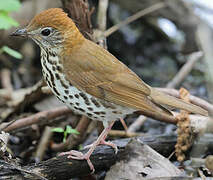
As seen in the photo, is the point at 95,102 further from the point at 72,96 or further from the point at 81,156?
the point at 81,156

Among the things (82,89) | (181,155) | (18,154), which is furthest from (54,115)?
(181,155)

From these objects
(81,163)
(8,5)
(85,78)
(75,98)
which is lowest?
(81,163)

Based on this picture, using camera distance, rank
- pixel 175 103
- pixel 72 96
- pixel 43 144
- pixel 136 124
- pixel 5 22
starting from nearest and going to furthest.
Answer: pixel 72 96, pixel 175 103, pixel 5 22, pixel 43 144, pixel 136 124

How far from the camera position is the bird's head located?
347 cm

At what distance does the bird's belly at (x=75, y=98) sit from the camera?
11.5 feet

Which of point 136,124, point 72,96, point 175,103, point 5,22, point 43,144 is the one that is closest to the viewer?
point 72,96

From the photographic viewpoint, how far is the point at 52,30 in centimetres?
356

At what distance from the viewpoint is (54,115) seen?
15.0ft

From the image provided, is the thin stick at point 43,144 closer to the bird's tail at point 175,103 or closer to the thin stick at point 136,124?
the thin stick at point 136,124

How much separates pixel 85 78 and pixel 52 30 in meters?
0.48

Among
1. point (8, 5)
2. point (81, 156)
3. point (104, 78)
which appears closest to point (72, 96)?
point (104, 78)

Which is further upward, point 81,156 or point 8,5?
point 8,5

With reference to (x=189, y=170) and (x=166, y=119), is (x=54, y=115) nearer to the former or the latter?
(x=166, y=119)

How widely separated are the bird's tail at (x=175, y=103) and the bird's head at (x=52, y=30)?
818 mm
